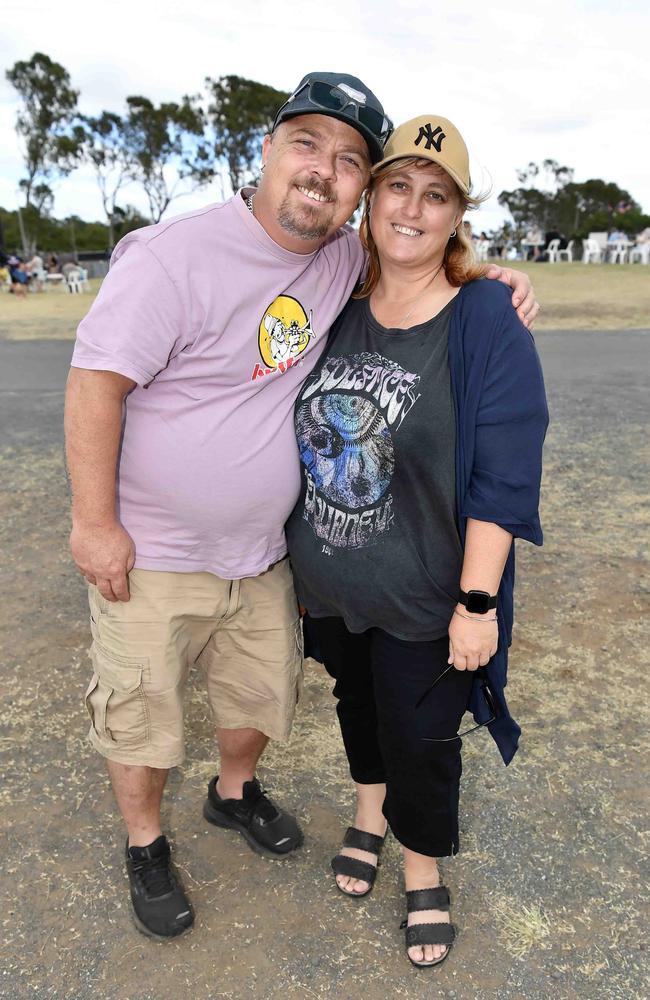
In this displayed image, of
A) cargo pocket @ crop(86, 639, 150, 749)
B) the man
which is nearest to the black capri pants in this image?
the man

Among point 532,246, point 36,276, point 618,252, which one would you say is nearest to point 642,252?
point 618,252

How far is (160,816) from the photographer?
2.60 m

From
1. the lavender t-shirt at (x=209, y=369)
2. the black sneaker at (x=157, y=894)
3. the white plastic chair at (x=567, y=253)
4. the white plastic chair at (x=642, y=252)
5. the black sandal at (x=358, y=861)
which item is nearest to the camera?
the lavender t-shirt at (x=209, y=369)

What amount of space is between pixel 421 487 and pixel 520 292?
604 millimetres

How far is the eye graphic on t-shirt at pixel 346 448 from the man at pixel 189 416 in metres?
0.07

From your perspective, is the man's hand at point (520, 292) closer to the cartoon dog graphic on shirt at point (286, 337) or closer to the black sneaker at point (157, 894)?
the cartoon dog graphic on shirt at point (286, 337)

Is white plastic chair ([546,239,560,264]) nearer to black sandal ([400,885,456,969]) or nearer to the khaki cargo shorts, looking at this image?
the khaki cargo shorts

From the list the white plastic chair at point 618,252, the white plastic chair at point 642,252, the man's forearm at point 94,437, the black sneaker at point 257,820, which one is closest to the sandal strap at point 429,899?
the black sneaker at point 257,820

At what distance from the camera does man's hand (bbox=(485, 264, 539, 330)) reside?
2039 mm

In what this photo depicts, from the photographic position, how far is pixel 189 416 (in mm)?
2092

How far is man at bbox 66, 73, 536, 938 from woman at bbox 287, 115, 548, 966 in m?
0.12

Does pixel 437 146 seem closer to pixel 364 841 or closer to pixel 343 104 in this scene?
pixel 343 104

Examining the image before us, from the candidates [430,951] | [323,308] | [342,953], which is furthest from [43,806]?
[323,308]

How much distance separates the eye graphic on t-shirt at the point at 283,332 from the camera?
2.13 m
